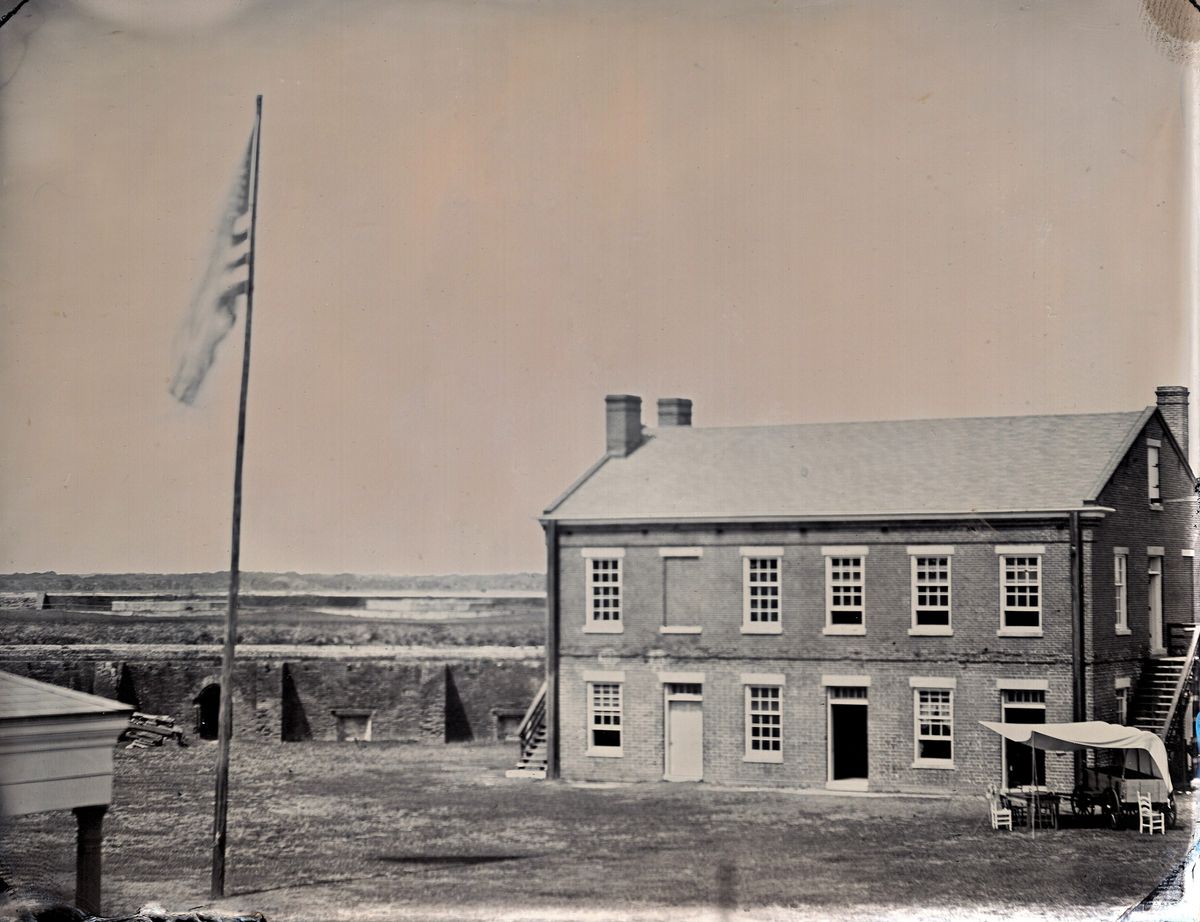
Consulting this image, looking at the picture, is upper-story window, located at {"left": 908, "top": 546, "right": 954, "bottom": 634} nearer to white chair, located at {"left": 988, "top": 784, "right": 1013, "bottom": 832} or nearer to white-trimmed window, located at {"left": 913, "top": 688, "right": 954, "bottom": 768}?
white-trimmed window, located at {"left": 913, "top": 688, "right": 954, "bottom": 768}

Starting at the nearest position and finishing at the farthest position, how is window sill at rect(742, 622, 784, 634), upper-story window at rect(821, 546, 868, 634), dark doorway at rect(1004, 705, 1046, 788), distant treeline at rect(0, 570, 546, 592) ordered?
dark doorway at rect(1004, 705, 1046, 788)
upper-story window at rect(821, 546, 868, 634)
window sill at rect(742, 622, 784, 634)
distant treeline at rect(0, 570, 546, 592)

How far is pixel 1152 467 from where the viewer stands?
9672mm

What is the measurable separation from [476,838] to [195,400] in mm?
3624

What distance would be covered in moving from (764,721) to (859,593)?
1.07m

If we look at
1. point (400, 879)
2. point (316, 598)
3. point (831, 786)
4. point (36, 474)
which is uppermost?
point (36, 474)

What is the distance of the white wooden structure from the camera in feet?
32.9

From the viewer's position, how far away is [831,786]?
9.81 metres

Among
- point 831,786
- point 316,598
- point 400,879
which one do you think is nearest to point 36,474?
point 316,598

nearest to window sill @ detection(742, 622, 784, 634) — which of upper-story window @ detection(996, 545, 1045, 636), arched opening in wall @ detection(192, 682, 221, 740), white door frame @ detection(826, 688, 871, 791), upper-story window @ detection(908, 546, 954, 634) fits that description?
white door frame @ detection(826, 688, 871, 791)

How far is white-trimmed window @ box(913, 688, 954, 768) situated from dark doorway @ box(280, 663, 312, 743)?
4.22 metres

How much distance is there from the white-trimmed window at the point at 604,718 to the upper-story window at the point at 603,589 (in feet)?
1.29

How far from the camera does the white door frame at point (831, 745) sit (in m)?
9.79

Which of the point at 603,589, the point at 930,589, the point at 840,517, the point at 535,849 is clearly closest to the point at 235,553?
the point at 603,589

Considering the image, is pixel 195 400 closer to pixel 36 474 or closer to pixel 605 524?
pixel 36 474
